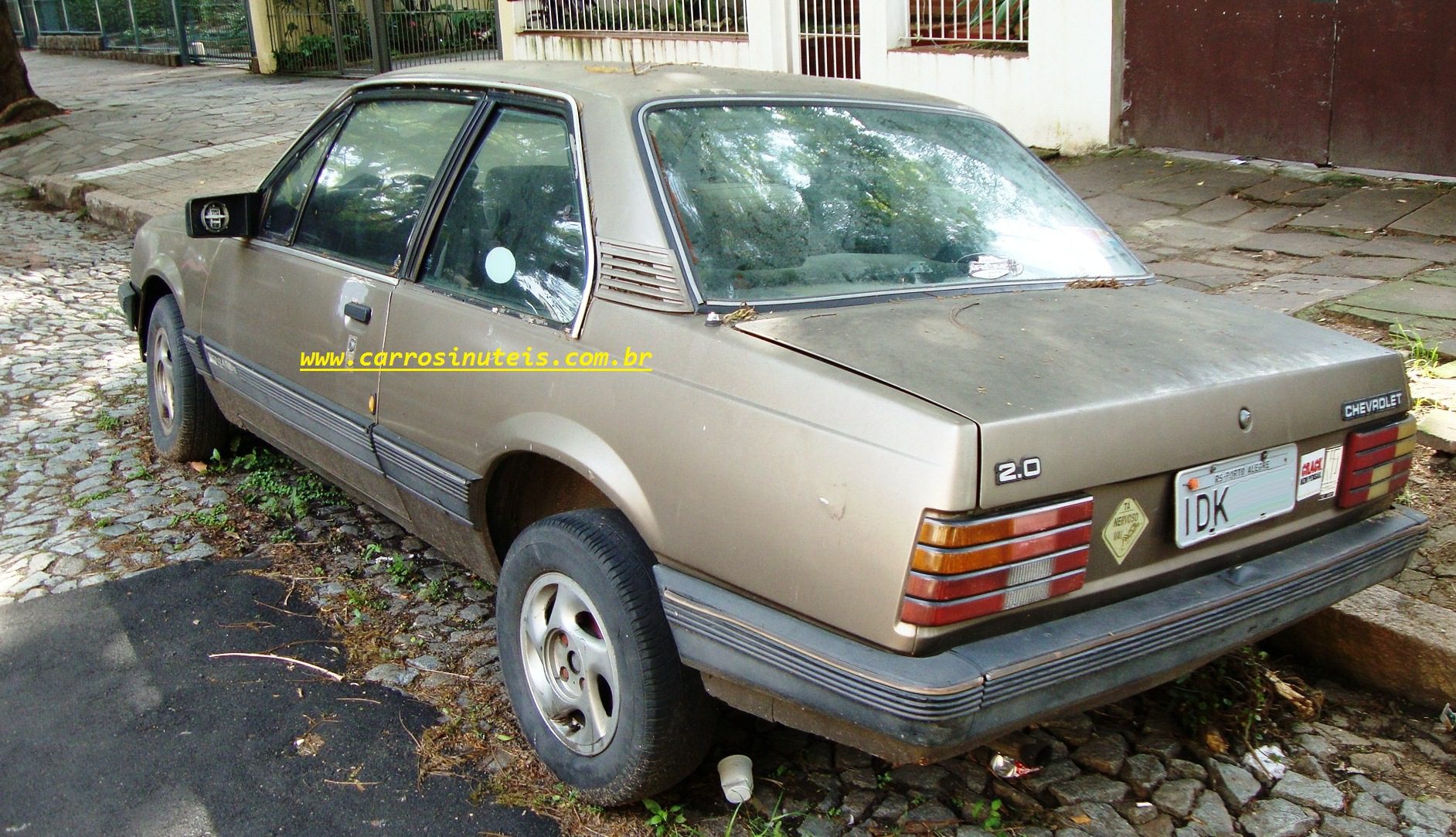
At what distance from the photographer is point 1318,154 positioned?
8070 millimetres

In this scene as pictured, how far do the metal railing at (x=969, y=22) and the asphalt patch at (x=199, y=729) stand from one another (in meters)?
7.59

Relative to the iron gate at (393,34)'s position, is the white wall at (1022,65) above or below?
below

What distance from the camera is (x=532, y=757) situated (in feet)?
9.73

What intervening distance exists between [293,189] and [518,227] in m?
1.37

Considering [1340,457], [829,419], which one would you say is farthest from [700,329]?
[1340,457]

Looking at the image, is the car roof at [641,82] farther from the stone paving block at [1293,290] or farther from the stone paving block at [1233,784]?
the stone paving block at [1293,290]

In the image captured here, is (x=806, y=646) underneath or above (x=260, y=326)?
underneath

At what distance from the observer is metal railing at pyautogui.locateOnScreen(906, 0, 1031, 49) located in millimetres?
9531

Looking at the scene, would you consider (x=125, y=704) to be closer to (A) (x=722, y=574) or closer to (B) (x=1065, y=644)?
(A) (x=722, y=574)

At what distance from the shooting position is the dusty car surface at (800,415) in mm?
2203

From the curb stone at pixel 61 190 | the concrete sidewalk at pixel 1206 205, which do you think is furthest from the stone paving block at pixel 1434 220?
the curb stone at pixel 61 190

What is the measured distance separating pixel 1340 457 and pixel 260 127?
1324 centimetres

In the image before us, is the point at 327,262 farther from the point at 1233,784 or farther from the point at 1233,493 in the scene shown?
the point at 1233,784

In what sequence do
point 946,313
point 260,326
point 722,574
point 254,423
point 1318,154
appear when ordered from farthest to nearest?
point 1318,154, point 254,423, point 260,326, point 946,313, point 722,574
